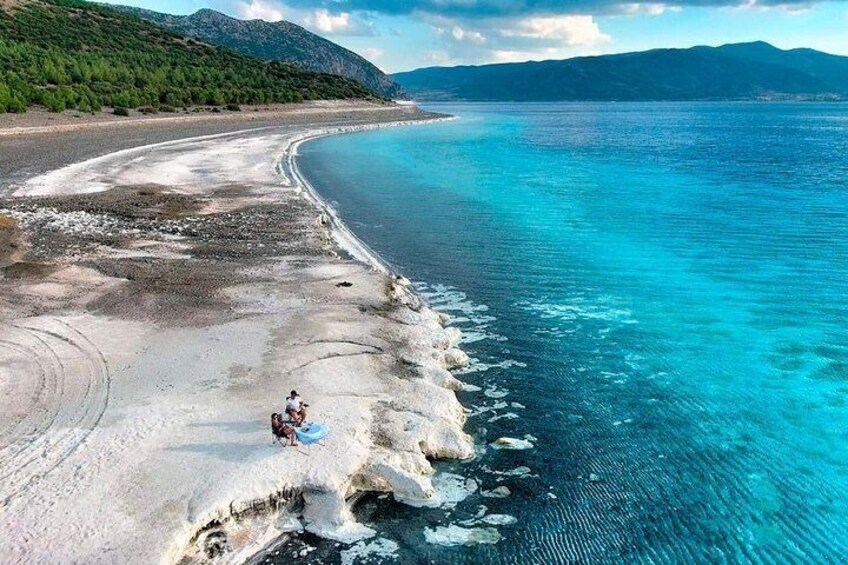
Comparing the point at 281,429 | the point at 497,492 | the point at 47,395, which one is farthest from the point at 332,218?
the point at 497,492

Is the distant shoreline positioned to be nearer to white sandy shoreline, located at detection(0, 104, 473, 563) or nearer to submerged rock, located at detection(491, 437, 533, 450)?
white sandy shoreline, located at detection(0, 104, 473, 563)

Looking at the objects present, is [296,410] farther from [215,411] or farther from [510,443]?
[510,443]

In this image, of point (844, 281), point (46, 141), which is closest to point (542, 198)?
point (844, 281)

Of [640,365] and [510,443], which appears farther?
[640,365]

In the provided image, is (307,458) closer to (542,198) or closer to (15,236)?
(15,236)

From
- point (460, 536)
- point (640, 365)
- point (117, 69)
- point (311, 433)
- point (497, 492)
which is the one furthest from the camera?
point (117, 69)

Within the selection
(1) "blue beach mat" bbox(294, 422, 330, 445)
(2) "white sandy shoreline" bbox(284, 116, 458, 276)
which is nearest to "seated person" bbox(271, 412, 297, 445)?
(1) "blue beach mat" bbox(294, 422, 330, 445)
